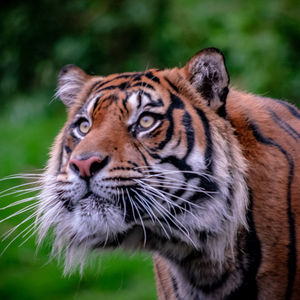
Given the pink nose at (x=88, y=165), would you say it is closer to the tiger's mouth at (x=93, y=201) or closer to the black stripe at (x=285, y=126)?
the tiger's mouth at (x=93, y=201)

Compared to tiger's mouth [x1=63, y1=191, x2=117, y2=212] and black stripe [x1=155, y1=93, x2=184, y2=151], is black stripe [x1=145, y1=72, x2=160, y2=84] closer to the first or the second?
black stripe [x1=155, y1=93, x2=184, y2=151]

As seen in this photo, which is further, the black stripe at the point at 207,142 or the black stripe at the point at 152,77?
the black stripe at the point at 152,77

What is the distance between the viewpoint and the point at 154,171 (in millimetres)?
2230

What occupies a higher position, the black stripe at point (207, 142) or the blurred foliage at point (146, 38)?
the blurred foliage at point (146, 38)

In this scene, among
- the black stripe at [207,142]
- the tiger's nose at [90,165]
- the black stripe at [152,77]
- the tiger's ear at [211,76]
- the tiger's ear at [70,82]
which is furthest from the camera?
the tiger's ear at [70,82]

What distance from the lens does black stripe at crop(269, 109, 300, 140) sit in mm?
2609

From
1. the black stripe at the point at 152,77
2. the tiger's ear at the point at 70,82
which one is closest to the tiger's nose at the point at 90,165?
the black stripe at the point at 152,77

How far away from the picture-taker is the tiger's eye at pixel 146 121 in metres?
2.34

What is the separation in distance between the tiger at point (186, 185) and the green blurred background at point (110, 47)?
217cm

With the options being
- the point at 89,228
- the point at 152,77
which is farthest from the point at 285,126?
the point at 89,228

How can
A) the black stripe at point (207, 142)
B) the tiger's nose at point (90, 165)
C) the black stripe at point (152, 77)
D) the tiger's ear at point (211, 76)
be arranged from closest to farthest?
the tiger's nose at point (90, 165) → the black stripe at point (207, 142) → the tiger's ear at point (211, 76) → the black stripe at point (152, 77)


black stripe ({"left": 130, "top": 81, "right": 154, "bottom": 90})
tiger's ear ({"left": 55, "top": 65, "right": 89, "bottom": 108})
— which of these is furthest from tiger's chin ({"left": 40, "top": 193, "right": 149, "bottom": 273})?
tiger's ear ({"left": 55, "top": 65, "right": 89, "bottom": 108})

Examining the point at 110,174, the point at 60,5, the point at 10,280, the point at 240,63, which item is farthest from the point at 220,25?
the point at 110,174

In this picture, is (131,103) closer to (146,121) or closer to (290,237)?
(146,121)
